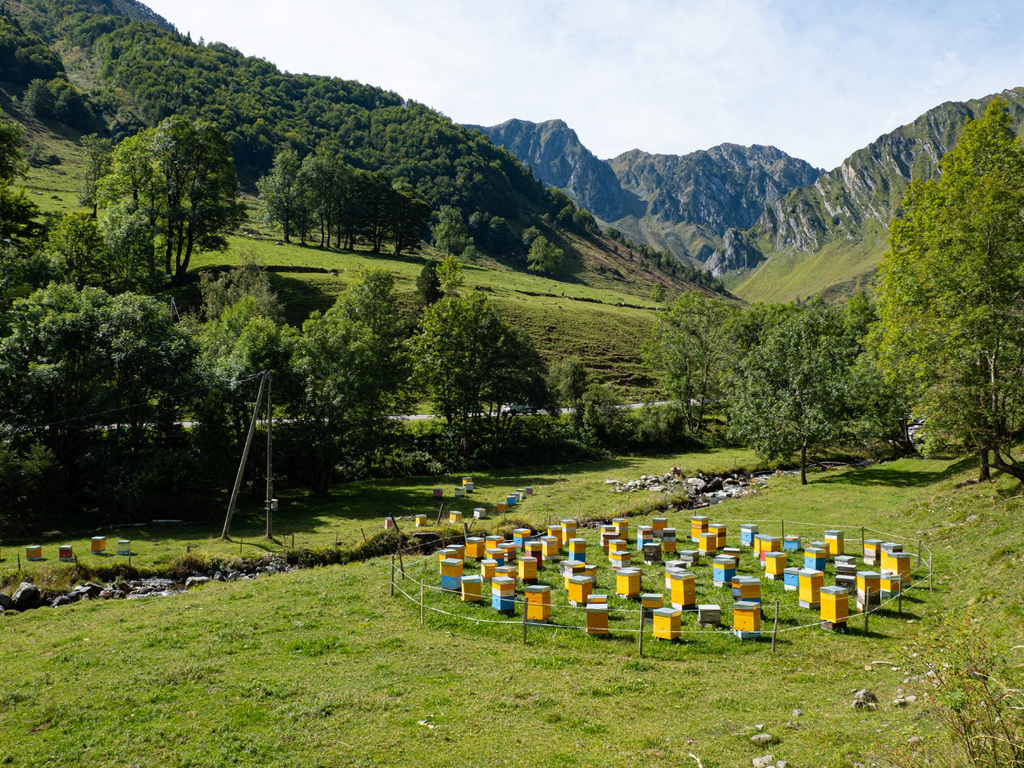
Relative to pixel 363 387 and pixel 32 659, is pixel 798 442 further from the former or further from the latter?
pixel 32 659

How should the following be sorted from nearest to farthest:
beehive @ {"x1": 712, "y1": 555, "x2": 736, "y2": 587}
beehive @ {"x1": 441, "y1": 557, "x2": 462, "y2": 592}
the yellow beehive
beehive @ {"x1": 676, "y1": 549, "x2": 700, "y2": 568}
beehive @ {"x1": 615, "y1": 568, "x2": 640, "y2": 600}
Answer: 1. beehive @ {"x1": 615, "y1": 568, "x2": 640, "y2": 600}
2. beehive @ {"x1": 441, "y1": 557, "x2": 462, "y2": 592}
3. beehive @ {"x1": 712, "y1": 555, "x2": 736, "y2": 587}
4. beehive @ {"x1": 676, "y1": 549, "x2": 700, "y2": 568}
5. the yellow beehive

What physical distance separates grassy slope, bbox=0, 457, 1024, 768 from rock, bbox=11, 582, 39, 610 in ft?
4.92

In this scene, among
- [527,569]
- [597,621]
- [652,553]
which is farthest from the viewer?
[652,553]

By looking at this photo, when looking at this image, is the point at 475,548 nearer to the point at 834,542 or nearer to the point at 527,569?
the point at 527,569

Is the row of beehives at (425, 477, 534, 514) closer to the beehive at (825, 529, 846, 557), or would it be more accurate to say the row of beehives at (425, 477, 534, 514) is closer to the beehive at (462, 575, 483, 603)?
the beehive at (462, 575, 483, 603)

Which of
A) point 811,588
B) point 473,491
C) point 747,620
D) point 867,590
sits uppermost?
point 867,590

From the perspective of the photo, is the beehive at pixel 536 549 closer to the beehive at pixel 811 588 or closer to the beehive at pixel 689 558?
the beehive at pixel 689 558

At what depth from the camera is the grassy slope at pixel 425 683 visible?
10344mm

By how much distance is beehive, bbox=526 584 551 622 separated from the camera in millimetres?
16344

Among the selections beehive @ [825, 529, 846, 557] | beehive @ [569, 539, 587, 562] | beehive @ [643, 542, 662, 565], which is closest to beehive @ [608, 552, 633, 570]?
beehive @ [569, 539, 587, 562]

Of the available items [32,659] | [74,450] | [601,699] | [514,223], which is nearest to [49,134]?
[514,223]

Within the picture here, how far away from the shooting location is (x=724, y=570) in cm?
1966

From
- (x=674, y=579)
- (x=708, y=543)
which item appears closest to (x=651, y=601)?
(x=674, y=579)

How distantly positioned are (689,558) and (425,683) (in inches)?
456
